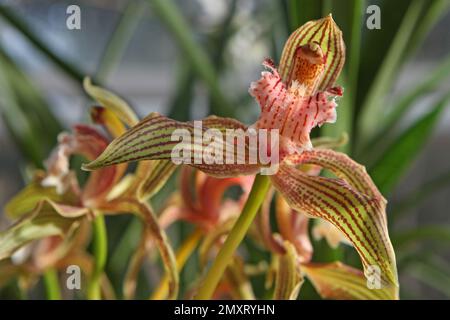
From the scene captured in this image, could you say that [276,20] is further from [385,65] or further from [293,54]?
[293,54]

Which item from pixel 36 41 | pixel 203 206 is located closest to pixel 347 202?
pixel 203 206

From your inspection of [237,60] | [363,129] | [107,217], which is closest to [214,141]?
[363,129]

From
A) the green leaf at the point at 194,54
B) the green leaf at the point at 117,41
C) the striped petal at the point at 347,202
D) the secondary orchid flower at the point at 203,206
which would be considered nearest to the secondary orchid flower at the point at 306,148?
the striped petal at the point at 347,202

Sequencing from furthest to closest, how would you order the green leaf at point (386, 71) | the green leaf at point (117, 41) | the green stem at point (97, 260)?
the green leaf at point (117, 41) < the green leaf at point (386, 71) < the green stem at point (97, 260)

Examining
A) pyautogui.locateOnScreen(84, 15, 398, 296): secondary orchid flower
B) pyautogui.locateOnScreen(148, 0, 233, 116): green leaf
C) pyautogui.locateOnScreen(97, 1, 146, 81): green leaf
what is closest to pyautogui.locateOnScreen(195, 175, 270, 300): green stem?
pyautogui.locateOnScreen(84, 15, 398, 296): secondary orchid flower

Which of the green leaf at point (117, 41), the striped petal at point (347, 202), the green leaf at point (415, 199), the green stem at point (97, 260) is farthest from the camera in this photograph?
the green leaf at point (117, 41)

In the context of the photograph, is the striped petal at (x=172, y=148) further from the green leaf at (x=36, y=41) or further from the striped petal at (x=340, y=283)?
the green leaf at (x=36, y=41)
